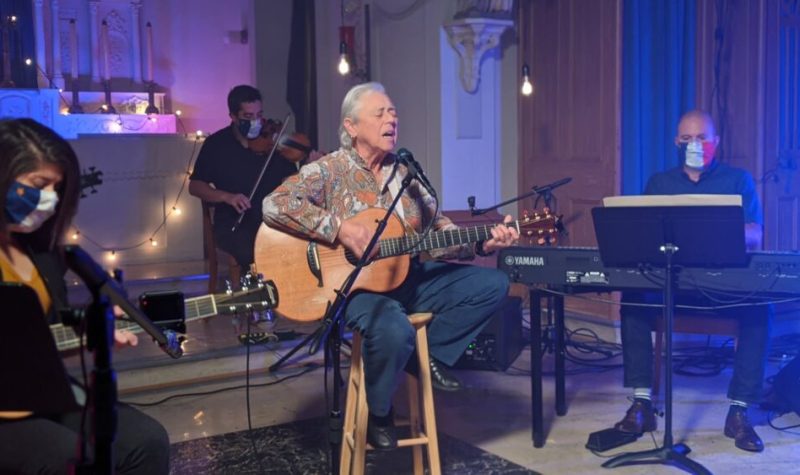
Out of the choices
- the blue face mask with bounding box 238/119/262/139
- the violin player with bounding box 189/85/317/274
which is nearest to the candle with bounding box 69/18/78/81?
the violin player with bounding box 189/85/317/274

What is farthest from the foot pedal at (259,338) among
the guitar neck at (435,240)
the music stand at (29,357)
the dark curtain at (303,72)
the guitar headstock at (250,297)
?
the music stand at (29,357)

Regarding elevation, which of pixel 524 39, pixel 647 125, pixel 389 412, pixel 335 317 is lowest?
pixel 389 412

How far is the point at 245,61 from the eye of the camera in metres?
11.0

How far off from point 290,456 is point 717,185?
230 cm

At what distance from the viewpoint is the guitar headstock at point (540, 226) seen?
12.0 feet

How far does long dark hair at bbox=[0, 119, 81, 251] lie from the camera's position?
2387mm

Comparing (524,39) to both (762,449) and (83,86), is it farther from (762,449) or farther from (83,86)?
(83,86)

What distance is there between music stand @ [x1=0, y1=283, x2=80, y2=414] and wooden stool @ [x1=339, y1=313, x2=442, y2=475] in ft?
4.48

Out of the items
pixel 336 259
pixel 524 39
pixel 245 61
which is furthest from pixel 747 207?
pixel 245 61

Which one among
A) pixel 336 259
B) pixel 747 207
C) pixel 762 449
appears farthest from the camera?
pixel 747 207

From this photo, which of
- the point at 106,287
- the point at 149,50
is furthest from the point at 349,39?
the point at 106,287

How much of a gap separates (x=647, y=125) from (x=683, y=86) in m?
0.32

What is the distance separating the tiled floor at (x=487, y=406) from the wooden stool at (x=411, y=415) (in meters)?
0.51

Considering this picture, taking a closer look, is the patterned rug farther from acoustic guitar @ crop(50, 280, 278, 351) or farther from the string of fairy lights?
the string of fairy lights
